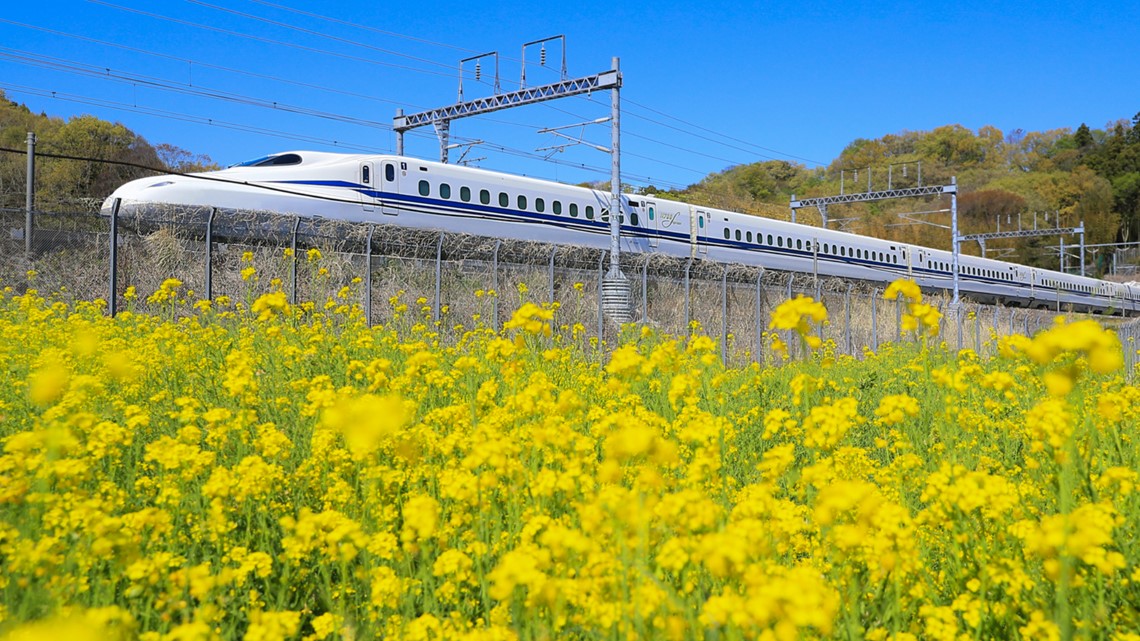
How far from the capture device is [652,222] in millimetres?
19172

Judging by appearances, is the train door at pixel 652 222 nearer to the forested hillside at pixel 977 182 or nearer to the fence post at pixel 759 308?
the fence post at pixel 759 308

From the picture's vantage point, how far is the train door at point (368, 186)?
42.6 ft

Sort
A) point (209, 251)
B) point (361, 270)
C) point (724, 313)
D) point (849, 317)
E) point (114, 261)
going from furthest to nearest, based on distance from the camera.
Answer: point (849, 317), point (724, 313), point (361, 270), point (209, 251), point (114, 261)

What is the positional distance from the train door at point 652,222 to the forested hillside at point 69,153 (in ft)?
73.8

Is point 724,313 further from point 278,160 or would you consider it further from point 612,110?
point 278,160

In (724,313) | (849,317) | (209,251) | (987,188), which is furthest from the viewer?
(987,188)

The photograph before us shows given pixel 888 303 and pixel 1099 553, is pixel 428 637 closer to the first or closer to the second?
pixel 1099 553

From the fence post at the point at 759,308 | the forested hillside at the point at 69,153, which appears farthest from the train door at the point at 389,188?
Answer: the forested hillside at the point at 69,153

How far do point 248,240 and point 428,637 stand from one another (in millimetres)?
9850

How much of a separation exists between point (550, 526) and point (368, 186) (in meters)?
12.0

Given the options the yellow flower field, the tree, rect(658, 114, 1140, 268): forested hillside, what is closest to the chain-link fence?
the yellow flower field

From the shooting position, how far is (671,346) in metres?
4.02

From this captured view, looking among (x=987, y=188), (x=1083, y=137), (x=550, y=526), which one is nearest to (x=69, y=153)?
(x=550, y=526)

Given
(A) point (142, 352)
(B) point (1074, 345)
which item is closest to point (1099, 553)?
(B) point (1074, 345)
